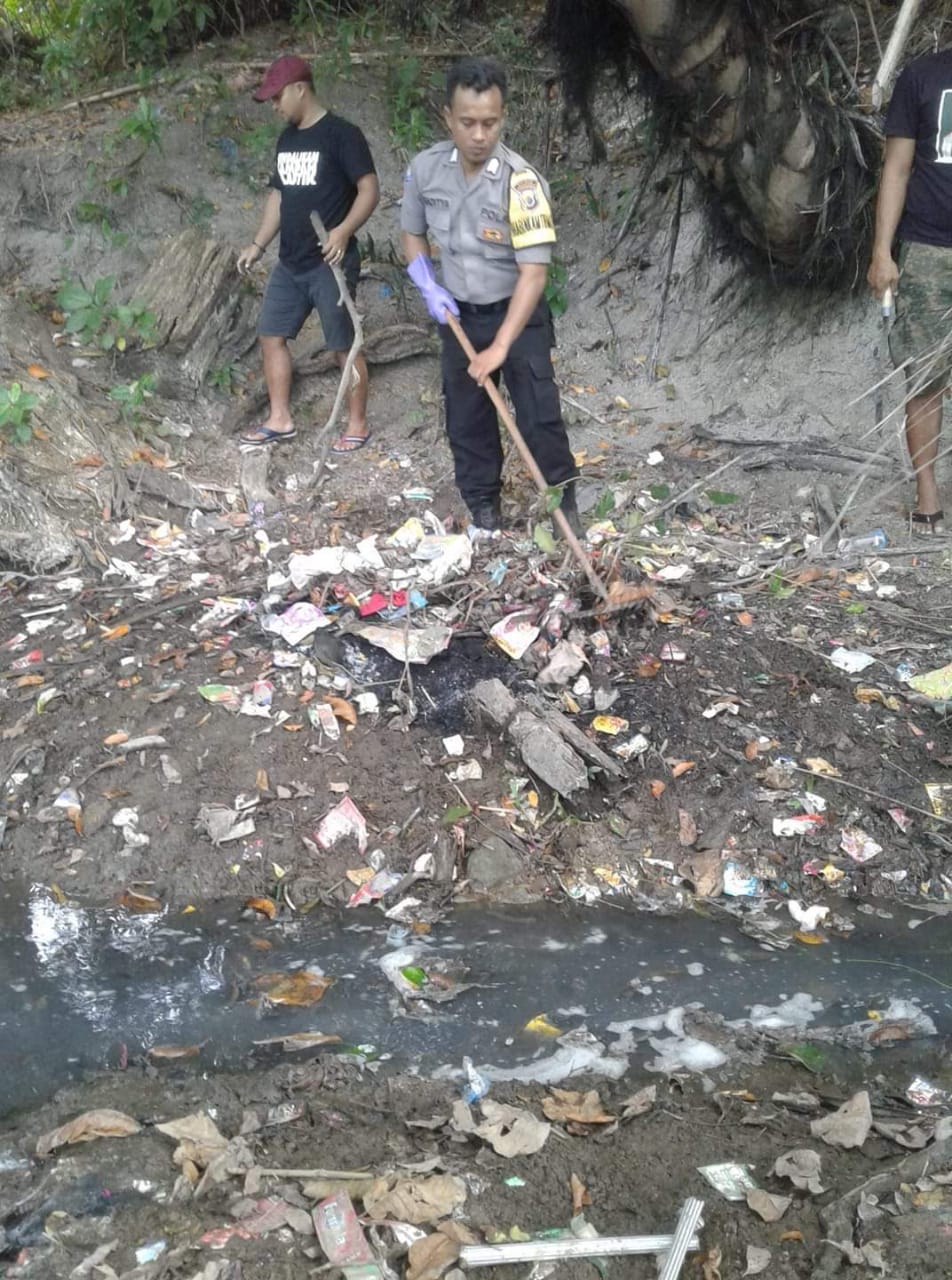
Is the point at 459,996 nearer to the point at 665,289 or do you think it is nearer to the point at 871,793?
the point at 871,793

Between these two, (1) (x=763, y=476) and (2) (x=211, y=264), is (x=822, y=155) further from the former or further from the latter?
(2) (x=211, y=264)

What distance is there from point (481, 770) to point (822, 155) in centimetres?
296

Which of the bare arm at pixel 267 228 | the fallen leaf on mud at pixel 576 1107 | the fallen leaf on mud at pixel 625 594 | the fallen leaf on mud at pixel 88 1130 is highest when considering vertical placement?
the bare arm at pixel 267 228

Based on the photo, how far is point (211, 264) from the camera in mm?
5445

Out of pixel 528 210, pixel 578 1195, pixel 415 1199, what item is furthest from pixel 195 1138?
pixel 528 210

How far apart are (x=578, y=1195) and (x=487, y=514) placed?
2647 millimetres

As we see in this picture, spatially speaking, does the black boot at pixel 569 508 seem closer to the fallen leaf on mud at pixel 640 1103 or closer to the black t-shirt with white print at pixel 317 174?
the black t-shirt with white print at pixel 317 174

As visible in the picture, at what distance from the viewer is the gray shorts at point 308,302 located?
4.79 metres

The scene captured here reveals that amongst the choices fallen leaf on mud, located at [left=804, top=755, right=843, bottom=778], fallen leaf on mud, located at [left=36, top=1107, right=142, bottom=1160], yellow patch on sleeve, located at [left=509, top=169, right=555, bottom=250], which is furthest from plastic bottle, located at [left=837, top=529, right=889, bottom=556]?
fallen leaf on mud, located at [left=36, top=1107, right=142, bottom=1160]

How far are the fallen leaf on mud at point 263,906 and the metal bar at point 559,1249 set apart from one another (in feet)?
4.07

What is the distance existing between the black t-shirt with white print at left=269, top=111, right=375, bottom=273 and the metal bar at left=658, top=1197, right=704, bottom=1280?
3959 millimetres

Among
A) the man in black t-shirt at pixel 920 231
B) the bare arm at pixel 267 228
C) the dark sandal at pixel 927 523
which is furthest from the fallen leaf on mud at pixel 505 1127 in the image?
the bare arm at pixel 267 228

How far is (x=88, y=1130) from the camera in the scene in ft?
7.57

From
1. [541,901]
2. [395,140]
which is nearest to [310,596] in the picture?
[541,901]
